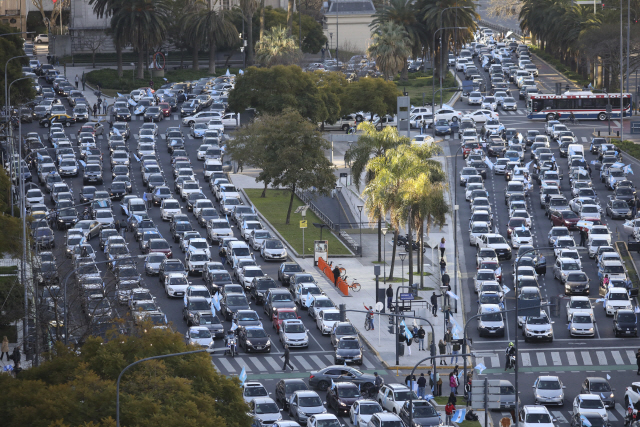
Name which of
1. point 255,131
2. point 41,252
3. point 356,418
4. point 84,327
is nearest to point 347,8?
point 255,131

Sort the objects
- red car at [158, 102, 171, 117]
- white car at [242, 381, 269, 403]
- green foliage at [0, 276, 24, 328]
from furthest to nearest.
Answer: red car at [158, 102, 171, 117] → green foliage at [0, 276, 24, 328] → white car at [242, 381, 269, 403]

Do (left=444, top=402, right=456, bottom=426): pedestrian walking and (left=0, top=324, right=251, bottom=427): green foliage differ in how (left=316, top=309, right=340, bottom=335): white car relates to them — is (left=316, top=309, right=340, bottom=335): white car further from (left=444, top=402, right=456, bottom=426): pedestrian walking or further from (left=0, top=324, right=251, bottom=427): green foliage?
(left=0, top=324, right=251, bottom=427): green foliage

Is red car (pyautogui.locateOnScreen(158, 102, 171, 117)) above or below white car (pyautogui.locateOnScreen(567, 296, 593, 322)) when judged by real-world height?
above

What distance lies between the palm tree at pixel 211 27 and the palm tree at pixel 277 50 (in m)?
5.73

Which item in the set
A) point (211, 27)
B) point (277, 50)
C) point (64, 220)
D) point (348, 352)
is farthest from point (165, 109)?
point (348, 352)

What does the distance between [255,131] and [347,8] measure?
75.1 m

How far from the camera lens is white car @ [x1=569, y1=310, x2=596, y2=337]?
191 feet

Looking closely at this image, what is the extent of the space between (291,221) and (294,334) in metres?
24.5

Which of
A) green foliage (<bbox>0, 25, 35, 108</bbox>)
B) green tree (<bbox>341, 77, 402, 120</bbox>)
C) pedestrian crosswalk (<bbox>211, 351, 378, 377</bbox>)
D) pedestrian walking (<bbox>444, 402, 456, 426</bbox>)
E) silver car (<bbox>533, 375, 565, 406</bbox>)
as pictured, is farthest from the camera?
green tree (<bbox>341, 77, 402, 120</bbox>)

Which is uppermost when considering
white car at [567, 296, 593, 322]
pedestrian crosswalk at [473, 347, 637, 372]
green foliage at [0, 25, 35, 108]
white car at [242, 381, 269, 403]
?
green foliage at [0, 25, 35, 108]

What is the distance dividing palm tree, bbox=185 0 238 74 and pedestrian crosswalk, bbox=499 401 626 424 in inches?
3526

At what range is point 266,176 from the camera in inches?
3189

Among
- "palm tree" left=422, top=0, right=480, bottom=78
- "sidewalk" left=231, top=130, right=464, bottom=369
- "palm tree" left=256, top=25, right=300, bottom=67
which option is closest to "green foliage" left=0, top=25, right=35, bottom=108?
"palm tree" left=256, top=25, right=300, bottom=67

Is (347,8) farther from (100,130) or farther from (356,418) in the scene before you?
(356,418)
